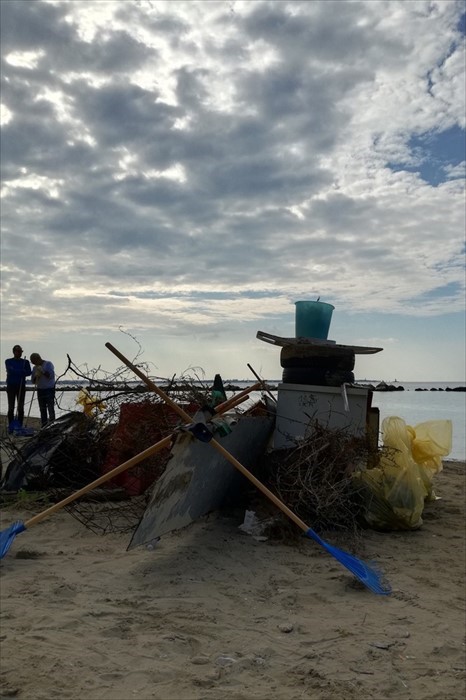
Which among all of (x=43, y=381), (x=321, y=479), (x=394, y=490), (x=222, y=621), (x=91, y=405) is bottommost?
(x=222, y=621)

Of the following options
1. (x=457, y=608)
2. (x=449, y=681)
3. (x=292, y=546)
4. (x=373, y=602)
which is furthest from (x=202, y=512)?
(x=449, y=681)

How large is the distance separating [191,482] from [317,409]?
1.88m

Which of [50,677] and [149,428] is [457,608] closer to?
[50,677]

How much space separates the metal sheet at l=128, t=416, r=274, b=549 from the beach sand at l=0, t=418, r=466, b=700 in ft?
0.92

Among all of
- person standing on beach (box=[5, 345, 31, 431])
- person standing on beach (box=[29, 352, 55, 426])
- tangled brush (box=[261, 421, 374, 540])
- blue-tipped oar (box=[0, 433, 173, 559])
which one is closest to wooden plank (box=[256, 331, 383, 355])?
tangled brush (box=[261, 421, 374, 540])

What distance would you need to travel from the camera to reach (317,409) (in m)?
5.23

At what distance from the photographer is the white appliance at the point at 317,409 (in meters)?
5.17

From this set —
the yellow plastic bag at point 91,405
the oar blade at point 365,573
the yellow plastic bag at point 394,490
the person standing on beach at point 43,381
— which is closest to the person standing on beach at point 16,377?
the person standing on beach at point 43,381

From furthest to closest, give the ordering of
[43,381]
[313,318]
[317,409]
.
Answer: [43,381], [313,318], [317,409]

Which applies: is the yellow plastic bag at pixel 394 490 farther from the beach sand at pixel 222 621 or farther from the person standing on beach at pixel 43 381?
the person standing on beach at pixel 43 381

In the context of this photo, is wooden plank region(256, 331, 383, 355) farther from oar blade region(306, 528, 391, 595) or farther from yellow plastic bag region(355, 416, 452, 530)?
oar blade region(306, 528, 391, 595)

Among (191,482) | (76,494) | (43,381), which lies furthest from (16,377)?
(191,482)

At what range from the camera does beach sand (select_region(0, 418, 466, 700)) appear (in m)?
2.35

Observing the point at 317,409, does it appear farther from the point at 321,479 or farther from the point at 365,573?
the point at 365,573
